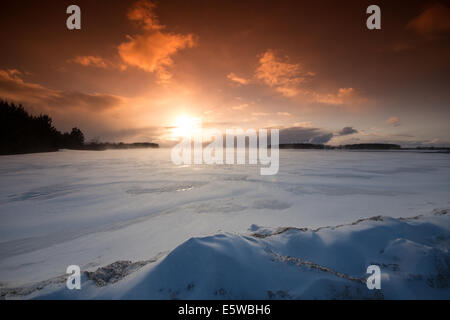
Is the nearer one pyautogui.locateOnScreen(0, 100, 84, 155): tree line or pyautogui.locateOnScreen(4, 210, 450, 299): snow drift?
pyautogui.locateOnScreen(4, 210, 450, 299): snow drift

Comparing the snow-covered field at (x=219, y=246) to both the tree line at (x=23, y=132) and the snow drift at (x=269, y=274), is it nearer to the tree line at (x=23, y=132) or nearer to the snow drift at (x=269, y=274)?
the snow drift at (x=269, y=274)

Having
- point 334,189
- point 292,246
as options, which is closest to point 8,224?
point 292,246

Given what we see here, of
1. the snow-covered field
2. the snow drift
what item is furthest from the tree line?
the snow drift

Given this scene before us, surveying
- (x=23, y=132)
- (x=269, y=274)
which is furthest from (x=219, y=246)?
(x=23, y=132)

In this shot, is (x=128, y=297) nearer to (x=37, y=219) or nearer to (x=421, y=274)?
(x=421, y=274)

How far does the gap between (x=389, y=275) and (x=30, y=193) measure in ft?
26.2

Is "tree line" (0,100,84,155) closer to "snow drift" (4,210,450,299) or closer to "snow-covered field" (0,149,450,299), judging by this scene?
"snow-covered field" (0,149,450,299)

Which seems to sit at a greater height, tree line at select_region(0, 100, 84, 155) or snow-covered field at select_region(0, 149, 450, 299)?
tree line at select_region(0, 100, 84, 155)

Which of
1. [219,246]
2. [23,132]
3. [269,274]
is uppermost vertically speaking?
[23,132]

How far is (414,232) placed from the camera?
2.26 meters

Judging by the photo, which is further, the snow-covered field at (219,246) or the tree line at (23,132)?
the tree line at (23,132)

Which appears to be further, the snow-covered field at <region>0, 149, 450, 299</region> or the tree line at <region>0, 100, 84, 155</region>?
the tree line at <region>0, 100, 84, 155</region>

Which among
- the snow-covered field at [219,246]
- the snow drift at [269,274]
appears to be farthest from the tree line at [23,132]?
the snow drift at [269,274]

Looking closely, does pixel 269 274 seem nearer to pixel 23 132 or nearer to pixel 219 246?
pixel 219 246
